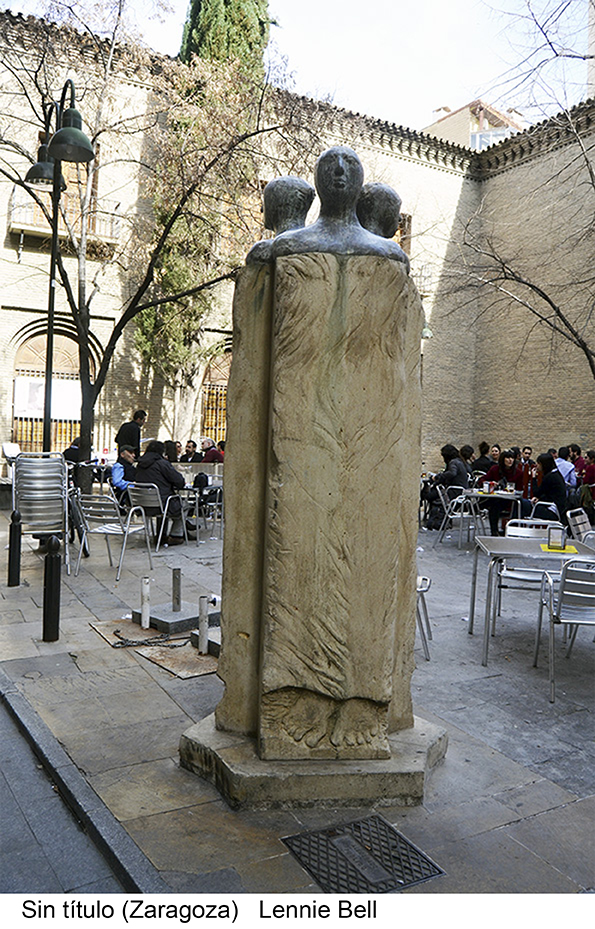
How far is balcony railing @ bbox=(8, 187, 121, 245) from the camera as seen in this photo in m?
15.5

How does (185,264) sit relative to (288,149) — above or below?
below

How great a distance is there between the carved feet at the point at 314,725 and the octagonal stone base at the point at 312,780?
0.05 m

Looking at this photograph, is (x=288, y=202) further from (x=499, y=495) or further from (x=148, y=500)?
(x=499, y=495)

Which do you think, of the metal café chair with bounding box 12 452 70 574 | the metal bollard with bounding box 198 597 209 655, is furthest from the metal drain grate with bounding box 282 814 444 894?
the metal café chair with bounding box 12 452 70 574

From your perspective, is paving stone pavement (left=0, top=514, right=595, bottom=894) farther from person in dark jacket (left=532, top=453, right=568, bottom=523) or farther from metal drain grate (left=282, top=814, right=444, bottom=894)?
person in dark jacket (left=532, top=453, right=568, bottom=523)

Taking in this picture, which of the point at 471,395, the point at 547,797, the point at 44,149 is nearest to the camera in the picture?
the point at 547,797

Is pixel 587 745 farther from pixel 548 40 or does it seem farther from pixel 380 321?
pixel 548 40

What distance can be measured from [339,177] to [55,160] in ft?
23.5

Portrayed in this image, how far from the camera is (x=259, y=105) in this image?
1188cm

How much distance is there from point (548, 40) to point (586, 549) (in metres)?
6.77

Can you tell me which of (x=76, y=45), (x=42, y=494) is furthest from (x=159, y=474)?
(x=76, y=45)

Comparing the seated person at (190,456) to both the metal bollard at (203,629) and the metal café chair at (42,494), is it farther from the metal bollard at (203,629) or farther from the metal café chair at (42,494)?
the metal bollard at (203,629)

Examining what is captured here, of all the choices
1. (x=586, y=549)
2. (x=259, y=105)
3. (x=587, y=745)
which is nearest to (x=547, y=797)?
(x=587, y=745)

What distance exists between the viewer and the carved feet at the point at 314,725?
2.89m
